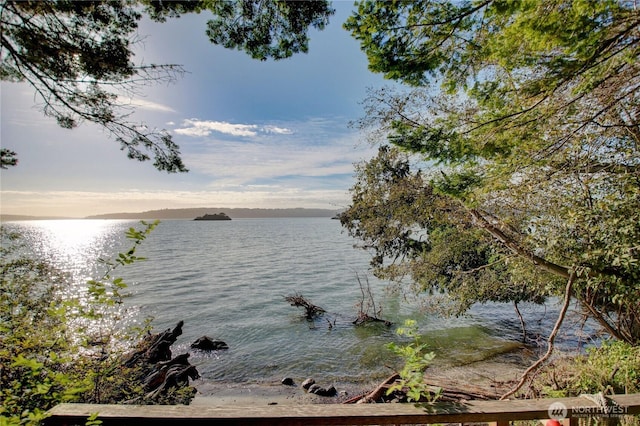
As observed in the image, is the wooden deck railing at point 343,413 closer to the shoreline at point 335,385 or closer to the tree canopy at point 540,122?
the tree canopy at point 540,122

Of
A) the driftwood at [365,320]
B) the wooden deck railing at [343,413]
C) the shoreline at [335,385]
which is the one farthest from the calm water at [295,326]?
the wooden deck railing at [343,413]

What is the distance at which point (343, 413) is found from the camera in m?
1.61

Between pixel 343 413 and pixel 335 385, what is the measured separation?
8253 mm

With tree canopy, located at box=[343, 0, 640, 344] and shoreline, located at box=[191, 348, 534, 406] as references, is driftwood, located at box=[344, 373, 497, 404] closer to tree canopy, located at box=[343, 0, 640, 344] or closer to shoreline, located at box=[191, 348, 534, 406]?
shoreline, located at box=[191, 348, 534, 406]

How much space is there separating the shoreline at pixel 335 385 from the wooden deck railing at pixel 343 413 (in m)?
6.50

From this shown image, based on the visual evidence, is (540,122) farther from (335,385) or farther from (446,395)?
(335,385)

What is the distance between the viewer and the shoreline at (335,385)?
7.77 metres

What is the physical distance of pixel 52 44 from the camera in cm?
313

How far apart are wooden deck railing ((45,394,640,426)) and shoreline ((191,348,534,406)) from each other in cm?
650

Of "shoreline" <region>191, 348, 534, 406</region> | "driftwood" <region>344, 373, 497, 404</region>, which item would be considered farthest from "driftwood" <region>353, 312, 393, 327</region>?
"driftwood" <region>344, 373, 497, 404</region>

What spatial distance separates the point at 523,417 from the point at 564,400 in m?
0.32

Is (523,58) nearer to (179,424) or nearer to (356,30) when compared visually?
(356,30)

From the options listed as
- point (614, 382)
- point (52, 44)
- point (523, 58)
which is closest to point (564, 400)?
point (523, 58)

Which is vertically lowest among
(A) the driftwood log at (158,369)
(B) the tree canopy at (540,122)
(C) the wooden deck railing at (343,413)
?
(A) the driftwood log at (158,369)
